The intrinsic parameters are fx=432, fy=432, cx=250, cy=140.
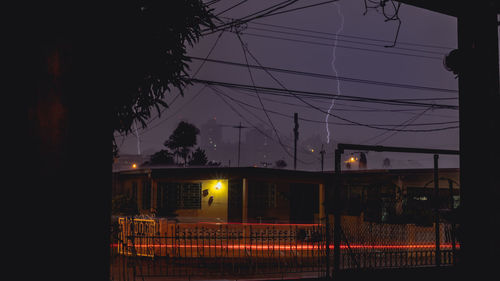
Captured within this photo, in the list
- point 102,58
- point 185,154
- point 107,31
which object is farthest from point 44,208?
point 185,154

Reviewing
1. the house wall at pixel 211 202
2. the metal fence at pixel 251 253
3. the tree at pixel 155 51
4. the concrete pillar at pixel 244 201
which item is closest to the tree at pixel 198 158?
the house wall at pixel 211 202

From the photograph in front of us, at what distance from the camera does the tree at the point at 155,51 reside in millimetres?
6493

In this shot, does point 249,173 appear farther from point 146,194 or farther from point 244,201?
point 146,194

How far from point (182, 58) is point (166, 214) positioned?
45.2ft

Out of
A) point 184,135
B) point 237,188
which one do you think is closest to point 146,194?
point 237,188

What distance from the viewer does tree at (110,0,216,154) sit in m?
6.49

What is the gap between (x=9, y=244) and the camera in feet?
5.86

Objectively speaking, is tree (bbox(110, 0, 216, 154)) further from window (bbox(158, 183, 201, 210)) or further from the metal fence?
window (bbox(158, 183, 201, 210))

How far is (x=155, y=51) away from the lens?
6.84 metres

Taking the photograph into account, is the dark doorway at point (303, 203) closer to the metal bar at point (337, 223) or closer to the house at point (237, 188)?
the house at point (237, 188)

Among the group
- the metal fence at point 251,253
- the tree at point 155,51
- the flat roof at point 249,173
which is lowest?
the metal fence at point 251,253

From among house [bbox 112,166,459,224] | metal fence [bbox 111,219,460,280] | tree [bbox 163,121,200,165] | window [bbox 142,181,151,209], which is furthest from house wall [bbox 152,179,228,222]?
tree [bbox 163,121,200,165]

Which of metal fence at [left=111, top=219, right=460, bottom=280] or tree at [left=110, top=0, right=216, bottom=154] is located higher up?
tree at [left=110, top=0, right=216, bottom=154]

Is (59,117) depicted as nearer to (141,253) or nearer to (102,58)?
(102,58)
